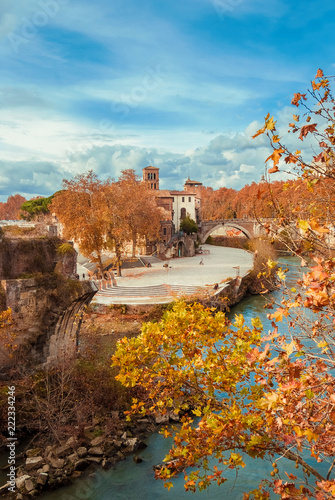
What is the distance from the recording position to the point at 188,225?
199ft

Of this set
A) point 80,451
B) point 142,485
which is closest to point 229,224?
point 80,451

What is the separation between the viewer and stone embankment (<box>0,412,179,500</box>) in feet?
31.9

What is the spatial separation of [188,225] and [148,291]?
1305 inches

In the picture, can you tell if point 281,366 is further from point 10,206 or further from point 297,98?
point 10,206

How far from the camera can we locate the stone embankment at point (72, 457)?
973 centimetres

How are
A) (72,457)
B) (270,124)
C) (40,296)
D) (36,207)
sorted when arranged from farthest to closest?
(36,207) < (40,296) < (72,457) < (270,124)

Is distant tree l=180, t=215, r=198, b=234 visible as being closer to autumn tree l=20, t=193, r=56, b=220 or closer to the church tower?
the church tower

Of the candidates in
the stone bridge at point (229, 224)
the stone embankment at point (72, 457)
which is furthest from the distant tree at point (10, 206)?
the stone embankment at point (72, 457)

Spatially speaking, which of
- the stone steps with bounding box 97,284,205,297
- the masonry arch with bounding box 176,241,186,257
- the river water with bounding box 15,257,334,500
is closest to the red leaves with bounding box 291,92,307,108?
the river water with bounding box 15,257,334,500

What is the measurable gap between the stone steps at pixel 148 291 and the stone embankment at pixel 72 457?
50.9ft

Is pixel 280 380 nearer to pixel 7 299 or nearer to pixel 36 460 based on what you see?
pixel 36 460

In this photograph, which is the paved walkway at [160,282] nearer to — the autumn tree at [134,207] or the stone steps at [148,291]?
the stone steps at [148,291]

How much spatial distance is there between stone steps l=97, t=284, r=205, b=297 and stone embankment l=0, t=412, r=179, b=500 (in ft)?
50.9

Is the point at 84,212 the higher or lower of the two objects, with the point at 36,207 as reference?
lower
